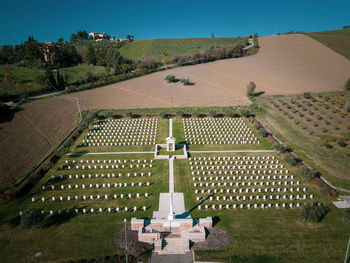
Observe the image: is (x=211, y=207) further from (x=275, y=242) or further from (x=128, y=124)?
(x=128, y=124)

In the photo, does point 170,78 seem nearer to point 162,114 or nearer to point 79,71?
point 162,114

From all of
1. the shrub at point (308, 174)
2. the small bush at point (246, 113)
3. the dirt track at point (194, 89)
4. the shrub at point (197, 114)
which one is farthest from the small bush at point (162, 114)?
the shrub at point (308, 174)

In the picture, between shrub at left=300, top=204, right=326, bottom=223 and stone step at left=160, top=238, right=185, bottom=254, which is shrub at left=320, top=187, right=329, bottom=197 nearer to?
shrub at left=300, top=204, right=326, bottom=223

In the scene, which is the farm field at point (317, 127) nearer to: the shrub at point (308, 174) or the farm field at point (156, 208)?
the shrub at point (308, 174)

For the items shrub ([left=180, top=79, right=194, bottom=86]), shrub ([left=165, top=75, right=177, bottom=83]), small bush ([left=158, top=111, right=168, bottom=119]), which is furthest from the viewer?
shrub ([left=165, top=75, right=177, bottom=83])

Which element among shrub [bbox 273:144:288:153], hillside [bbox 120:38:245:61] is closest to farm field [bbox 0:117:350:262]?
shrub [bbox 273:144:288:153]

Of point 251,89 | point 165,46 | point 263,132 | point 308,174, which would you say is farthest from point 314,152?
point 165,46

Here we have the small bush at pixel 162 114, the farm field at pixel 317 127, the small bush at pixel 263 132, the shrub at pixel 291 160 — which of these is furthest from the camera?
the small bush at pixel 162 114
